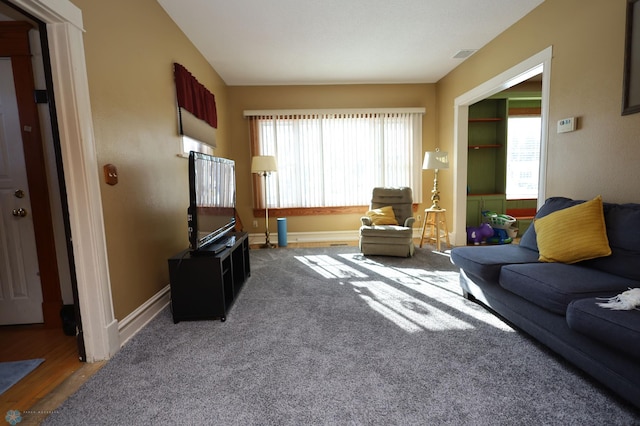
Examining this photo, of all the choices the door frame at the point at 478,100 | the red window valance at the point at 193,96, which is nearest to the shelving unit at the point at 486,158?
the door frame at the point at 478,100

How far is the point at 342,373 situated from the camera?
166cm

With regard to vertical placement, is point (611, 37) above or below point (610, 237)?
above

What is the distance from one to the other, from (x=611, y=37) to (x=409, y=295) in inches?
98.7

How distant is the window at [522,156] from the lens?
5.20m

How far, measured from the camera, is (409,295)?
2.73 metres

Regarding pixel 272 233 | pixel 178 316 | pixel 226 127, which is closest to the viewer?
pixel 178 316

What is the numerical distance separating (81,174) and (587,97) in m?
3.69

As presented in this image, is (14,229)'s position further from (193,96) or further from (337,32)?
(337,32)

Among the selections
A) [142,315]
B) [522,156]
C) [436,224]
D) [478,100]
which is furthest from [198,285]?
[522,156]

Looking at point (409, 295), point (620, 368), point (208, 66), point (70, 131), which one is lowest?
point (409, 295)

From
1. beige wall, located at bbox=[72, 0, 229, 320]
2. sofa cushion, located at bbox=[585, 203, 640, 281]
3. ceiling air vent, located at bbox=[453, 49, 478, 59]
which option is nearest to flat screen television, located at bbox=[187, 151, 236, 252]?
beige wall, located at bbox=[72, 0, 229, 320]

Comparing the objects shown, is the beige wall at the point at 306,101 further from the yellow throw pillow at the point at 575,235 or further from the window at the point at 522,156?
the yellow throw pillow at the point at 575,235

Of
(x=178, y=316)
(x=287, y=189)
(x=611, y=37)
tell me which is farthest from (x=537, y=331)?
(x=287, y=189)

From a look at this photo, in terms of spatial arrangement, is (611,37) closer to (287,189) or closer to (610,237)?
(610,237)
